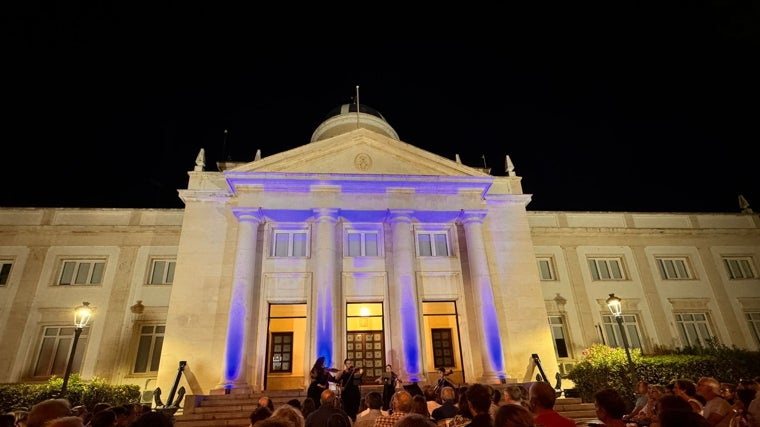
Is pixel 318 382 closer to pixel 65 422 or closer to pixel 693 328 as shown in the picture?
pixel 65 422

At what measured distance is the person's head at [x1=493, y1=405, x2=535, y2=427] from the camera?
3332 mm

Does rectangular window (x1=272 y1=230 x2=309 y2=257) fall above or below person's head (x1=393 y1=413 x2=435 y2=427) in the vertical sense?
above

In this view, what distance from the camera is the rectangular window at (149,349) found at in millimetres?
20828

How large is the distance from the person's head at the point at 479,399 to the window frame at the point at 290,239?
1573 cm

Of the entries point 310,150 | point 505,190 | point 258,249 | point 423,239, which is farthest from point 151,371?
point 505,190

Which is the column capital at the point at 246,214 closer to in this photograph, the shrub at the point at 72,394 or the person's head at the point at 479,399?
the shrub at the point at 72,394

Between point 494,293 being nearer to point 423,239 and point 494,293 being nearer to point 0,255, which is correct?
point 423,239

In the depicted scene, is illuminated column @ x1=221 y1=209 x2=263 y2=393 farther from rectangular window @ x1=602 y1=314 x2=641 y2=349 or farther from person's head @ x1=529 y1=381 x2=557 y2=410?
rectangular window @ x1=602 y1=314 x2=641 y2=349

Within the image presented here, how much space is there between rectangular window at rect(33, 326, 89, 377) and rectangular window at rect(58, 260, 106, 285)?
2368 mm

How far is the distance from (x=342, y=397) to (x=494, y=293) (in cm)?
1087

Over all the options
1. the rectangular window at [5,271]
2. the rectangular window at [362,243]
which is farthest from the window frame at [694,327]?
the rectangular window at [5,271]

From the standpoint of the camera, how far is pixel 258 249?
65.2ft

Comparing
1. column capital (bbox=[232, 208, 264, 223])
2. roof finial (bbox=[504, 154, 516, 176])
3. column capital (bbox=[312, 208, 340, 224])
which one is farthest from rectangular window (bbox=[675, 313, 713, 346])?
column capital (bbox=[232, 208, 264, 223])

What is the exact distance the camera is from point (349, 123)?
30.5 m
